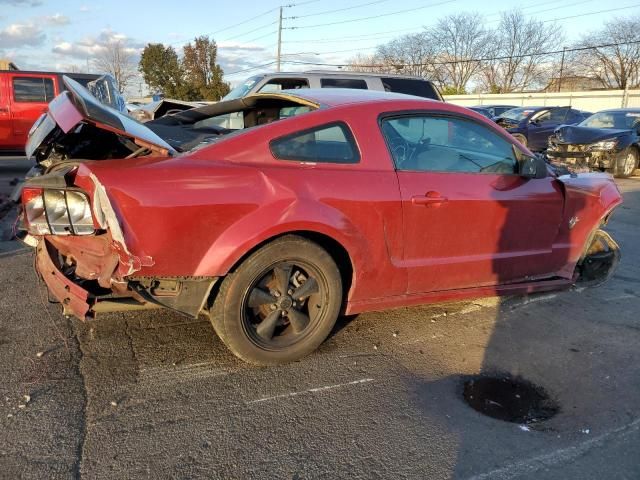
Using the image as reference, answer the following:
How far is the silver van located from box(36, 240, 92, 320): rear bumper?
20.4 feet

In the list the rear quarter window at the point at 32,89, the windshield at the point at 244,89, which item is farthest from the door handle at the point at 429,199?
the rear quarter window at the point at 32,89

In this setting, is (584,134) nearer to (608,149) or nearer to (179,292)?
(608,149)

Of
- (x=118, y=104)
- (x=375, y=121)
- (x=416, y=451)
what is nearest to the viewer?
(x=416, y=451)

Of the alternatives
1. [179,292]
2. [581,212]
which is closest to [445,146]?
[581,212]

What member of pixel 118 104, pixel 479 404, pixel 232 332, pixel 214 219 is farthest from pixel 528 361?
pixel 118 104

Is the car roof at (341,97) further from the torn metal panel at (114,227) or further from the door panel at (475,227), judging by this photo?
the torn metal panel at (114,227)

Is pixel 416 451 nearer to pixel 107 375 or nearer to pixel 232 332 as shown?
pixel 232 332

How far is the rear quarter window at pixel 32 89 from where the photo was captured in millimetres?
12094

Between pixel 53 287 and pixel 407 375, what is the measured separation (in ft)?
7.46

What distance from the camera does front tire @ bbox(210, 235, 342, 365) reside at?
3.33 meters

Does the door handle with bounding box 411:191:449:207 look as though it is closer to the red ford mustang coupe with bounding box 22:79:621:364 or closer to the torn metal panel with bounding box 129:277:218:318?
the red ford mustang coupe with bounding box 22:79:621:364

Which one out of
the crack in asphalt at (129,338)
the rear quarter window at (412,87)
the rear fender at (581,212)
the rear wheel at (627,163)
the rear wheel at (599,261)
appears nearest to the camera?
the crack in asphalt at (129,338)

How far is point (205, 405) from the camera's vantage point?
308cm

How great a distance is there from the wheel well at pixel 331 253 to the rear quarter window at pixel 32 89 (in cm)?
1089
